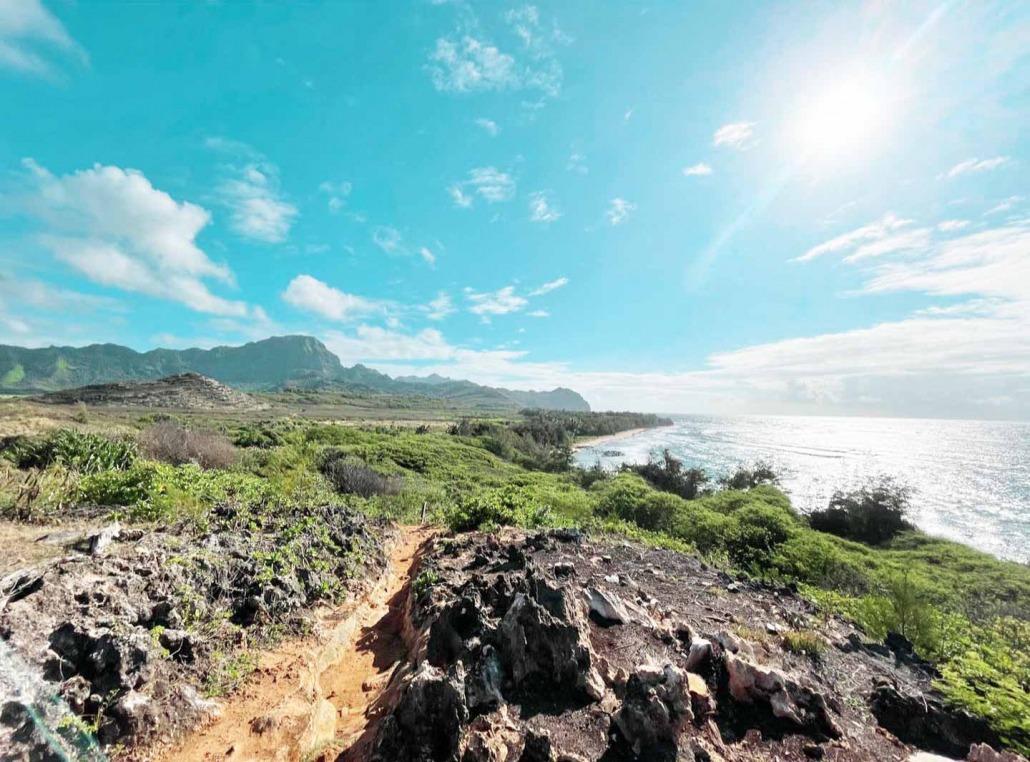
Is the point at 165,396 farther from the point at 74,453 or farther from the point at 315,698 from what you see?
the point at 315,698

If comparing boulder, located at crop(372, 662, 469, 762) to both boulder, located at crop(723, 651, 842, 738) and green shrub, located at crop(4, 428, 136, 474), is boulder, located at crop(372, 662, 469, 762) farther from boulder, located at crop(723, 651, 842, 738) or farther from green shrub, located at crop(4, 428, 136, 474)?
green shrub, located at crop(4, 428, 136, 474)

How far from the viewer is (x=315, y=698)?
522 centimetres

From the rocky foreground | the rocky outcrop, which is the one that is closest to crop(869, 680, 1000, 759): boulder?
the rocky foreground

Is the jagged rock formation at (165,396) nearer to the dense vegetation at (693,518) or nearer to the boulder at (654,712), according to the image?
the dense vegetation at (693,518)

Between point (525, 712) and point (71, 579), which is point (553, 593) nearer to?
point (525, 712)

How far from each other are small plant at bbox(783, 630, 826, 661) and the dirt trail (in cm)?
541

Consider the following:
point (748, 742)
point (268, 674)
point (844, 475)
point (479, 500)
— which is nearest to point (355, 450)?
point (479, 500)

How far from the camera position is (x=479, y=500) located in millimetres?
13656

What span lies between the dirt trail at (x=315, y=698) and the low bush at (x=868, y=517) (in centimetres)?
2907

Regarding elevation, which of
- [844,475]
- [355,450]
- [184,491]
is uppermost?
[184,491]

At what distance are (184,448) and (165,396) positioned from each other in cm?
7804

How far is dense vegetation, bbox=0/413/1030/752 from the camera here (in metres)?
6.74

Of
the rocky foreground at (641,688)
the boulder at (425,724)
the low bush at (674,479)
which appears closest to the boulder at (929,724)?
the rocky foreground at (641,688)

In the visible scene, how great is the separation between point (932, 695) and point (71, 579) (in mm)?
10251
